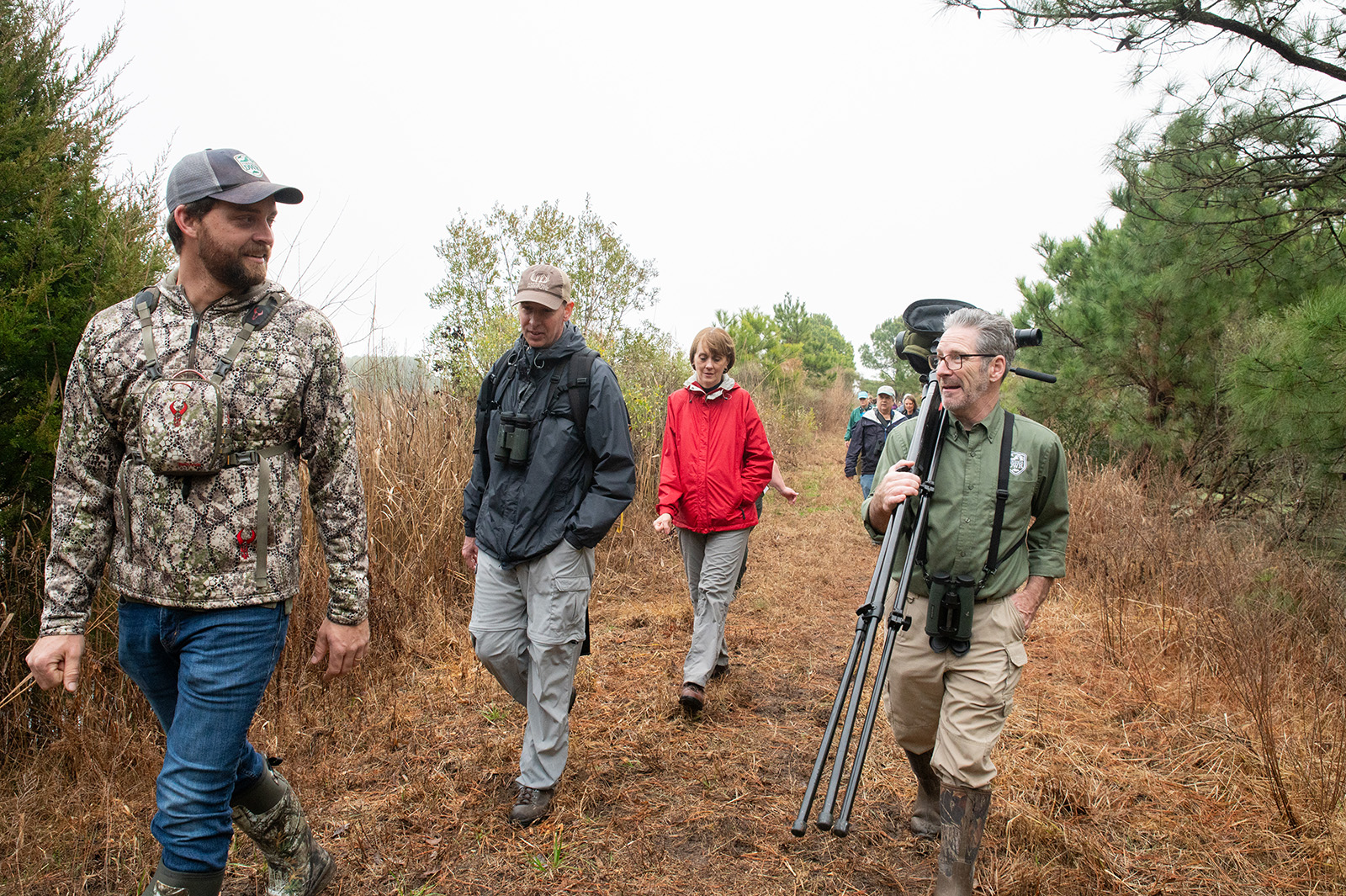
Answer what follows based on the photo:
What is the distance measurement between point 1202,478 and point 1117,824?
671 centimetres

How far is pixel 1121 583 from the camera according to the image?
644 centimetres

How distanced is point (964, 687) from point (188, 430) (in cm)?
240

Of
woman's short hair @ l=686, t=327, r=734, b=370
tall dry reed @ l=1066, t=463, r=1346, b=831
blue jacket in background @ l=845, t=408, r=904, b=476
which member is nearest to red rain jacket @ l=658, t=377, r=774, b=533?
→ woman's short hair @ l=686, t=327, r=734, b=370

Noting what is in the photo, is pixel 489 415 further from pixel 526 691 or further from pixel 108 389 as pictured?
pixel 108 389

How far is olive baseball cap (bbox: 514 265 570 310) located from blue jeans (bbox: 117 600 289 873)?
5.26ft

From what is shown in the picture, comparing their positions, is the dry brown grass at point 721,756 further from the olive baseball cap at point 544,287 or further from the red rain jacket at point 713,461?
the olive baseball cap at point 544,287

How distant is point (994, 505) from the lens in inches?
108

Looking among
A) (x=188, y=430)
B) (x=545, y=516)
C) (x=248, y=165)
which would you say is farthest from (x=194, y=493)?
(x=545, y=516)

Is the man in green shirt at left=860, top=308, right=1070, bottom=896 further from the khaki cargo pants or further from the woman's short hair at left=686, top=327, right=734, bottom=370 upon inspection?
the woman's short hair at left=686, top=327, right=734, bottom=370

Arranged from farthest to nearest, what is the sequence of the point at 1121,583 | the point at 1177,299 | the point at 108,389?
the point at 1177,299 → the point at 1121,583 → the point at 108,389

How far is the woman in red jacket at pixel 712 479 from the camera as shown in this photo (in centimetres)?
461

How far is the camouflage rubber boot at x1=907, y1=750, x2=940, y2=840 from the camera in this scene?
324 cm

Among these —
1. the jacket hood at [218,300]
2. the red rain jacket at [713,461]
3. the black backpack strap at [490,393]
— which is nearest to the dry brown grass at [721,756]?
the red rain jacket at [713,461]

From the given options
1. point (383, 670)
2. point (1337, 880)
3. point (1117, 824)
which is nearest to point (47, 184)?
point (383, 670)
